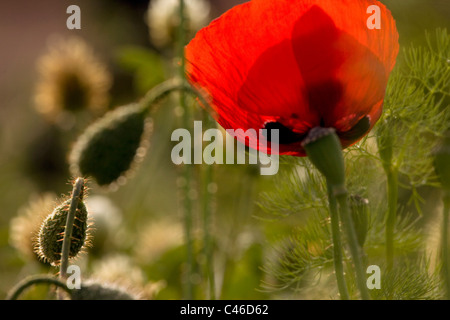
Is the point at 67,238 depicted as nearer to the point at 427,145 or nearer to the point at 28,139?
the point at 427,145

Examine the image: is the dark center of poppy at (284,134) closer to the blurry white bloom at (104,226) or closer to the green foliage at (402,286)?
the green foliage at (402,286)

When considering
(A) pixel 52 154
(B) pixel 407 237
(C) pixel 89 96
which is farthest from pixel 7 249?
(B) pixel 407 237

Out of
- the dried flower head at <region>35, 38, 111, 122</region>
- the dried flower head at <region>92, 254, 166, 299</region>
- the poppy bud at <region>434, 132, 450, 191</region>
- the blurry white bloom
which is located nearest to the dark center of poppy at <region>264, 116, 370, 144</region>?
the poppy bud at <region>434, 132, 450, 191</region>

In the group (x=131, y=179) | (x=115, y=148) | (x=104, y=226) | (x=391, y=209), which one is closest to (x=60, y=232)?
(x=115, y=148)

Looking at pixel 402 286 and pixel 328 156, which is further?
pixel 402 286

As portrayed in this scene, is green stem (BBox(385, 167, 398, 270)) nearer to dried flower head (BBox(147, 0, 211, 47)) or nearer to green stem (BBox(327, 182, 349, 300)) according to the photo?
green stem (BBox(327, 182, 349, 300))

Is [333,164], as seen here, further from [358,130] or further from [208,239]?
[208,239]
